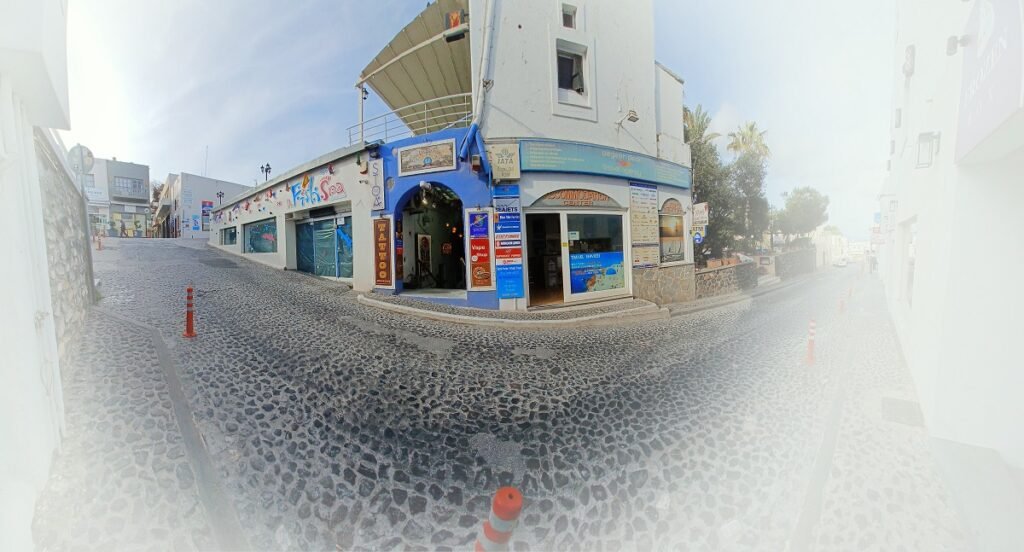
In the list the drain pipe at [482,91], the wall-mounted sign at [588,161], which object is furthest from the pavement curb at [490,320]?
the wall-mounted sign at [588,161]

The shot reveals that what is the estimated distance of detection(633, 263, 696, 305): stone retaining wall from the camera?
21.5ft

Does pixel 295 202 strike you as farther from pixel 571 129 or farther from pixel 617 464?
pixel 617 464

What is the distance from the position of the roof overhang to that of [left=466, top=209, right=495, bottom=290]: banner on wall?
350 centimetres

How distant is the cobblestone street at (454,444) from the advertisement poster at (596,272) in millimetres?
2615

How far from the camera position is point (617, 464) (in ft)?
5.99

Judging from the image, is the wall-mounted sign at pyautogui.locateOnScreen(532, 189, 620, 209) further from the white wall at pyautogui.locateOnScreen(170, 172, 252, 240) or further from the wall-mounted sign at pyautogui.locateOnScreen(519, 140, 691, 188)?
the white wall at pyautogui.locateOnScreen(170, 172, 252, 240)

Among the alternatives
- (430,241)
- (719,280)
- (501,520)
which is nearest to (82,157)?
(501,520)

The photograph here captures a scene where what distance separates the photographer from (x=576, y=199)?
20.0 feet

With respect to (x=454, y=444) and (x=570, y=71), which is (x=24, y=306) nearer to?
(x=454, y=444)

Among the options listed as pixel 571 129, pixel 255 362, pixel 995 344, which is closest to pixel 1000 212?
pixel 995 344

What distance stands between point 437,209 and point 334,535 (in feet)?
22.4

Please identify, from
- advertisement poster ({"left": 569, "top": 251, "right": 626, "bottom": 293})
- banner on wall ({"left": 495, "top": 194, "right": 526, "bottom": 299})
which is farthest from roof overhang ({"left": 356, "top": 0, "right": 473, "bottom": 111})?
advertisement poster ({"left": 569, "top": 251, "right": 626, "bottom": 293})

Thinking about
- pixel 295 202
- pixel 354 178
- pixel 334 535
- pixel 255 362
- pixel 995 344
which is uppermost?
pixel 354 178

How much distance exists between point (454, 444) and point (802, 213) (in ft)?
43.2
